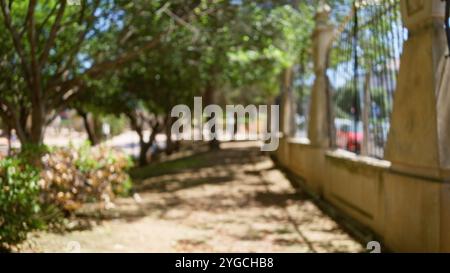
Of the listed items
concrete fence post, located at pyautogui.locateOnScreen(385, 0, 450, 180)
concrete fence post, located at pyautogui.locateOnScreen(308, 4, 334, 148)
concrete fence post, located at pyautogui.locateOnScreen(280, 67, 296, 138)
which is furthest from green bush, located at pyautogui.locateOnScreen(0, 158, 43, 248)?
concrete fence post, located at pyautogui.locateOnScreen(280, 67, 296, 138)

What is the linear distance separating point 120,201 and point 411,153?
709 centimetres

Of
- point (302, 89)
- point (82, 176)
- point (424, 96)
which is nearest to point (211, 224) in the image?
point (82, 176)

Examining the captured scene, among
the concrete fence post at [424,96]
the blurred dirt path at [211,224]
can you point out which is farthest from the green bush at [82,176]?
the concrete fence post at [424,96]

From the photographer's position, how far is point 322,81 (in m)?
11.2

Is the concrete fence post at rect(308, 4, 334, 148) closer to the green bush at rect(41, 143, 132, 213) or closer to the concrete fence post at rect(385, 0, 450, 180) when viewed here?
the green bush at rect(41, 143, 132, 213)

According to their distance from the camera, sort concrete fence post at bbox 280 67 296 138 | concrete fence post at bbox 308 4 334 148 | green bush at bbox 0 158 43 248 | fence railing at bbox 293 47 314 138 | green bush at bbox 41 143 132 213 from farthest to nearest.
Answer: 1. concrete fence post at bbox 280 67 296 138
2. fence railing at bbox 293 47 314 138
3. concrete fence post at bbox 308 4 334 148
4. green bush at bbox 41 143 132 213
5. green bush at bbox 0 158 43 248

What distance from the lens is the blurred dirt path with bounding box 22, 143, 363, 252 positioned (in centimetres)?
709

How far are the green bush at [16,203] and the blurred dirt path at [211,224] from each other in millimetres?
402

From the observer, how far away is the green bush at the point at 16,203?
5.89 meters

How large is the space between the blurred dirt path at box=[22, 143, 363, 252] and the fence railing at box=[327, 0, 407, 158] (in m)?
1.52

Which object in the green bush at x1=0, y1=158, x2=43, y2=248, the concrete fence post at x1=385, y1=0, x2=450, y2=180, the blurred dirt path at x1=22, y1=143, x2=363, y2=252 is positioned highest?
the concrete fence post at x1=385, y1=0, x2=450, y2=180

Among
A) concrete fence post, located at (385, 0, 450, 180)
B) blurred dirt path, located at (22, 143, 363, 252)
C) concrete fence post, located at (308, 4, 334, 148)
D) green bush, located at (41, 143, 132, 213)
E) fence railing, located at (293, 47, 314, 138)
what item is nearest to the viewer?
concrete fence post, located at (385, 0, 450, 180)
